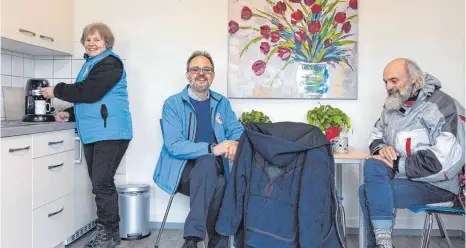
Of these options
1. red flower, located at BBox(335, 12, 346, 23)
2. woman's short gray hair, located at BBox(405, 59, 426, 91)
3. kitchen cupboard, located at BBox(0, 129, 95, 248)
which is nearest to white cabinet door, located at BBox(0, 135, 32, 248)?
kitchen cupboard, located at BBox(0, 129, 95, 248)

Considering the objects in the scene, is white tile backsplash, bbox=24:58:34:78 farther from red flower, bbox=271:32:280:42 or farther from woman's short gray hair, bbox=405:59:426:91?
woman's short gray hair, bbox=405:59:426:91

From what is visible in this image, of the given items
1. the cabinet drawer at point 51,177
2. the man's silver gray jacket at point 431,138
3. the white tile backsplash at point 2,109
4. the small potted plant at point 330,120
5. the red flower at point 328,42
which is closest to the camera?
the man's silver gray jacket at point 431,138

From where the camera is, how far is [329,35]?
3.05 meters

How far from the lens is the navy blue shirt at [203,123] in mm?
2582

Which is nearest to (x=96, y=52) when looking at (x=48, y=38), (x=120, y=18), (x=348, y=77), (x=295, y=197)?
(x=48, y=38)

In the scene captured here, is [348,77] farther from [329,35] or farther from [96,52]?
[96,52]

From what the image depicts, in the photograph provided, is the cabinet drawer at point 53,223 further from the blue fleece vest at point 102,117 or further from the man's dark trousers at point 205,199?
the man's dark trousers at point 205,199

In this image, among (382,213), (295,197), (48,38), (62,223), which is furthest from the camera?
(48,38)

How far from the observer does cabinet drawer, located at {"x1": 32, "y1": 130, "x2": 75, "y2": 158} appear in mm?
2275

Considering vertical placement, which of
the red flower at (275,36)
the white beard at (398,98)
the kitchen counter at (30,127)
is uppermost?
the red flower at (275,36)

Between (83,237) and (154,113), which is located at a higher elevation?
(154,113)

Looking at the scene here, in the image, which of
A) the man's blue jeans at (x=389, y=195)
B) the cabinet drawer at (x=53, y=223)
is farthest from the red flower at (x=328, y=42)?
the cabinet drawer at (x=53, y=223)

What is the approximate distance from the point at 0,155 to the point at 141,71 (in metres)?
1.38

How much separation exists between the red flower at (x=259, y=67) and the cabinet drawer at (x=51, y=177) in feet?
4.51
